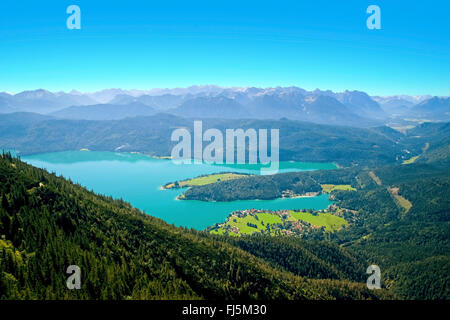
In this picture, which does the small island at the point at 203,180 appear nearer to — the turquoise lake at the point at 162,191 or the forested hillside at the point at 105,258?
the turquoise lake at the point at 162,191

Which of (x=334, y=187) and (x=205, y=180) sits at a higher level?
(x=205, y=180)

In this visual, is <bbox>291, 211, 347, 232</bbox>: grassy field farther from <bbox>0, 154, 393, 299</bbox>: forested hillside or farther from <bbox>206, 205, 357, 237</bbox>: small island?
<bbox>0, 154, 393, 299</bbox>: forested hillside

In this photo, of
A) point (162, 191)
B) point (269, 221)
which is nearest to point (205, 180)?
point (162, 191)

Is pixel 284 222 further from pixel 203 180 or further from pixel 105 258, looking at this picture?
pixel 105 258

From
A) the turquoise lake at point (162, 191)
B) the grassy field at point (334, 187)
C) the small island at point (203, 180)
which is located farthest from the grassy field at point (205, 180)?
the grassy field at point (334, 187)

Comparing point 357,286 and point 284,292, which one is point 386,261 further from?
point 284,292

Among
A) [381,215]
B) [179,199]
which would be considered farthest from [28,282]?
[381,215]
